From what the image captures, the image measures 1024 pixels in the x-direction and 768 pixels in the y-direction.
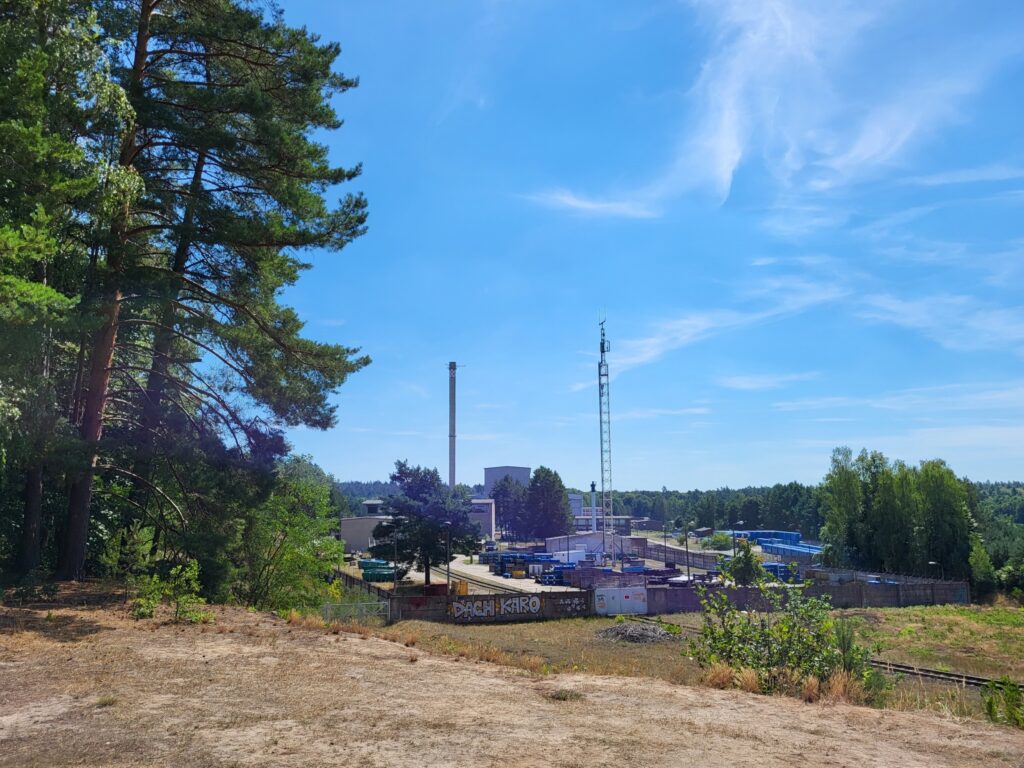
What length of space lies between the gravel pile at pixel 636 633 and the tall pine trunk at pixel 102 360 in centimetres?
2400

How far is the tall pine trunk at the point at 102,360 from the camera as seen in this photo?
16.3m

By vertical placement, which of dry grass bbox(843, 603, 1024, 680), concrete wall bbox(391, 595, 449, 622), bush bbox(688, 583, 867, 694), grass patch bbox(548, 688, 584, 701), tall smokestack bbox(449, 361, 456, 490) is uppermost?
tall smokestack bbox(449, 361, 456, 490)

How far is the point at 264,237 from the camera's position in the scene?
671 inches

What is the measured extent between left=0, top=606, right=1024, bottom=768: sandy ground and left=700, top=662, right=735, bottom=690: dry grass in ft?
1.86

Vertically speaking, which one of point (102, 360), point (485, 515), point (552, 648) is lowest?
point (552, 648)

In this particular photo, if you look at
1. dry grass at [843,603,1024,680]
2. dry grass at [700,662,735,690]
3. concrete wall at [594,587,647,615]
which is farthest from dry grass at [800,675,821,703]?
concrete wall at [594,587,647,615]

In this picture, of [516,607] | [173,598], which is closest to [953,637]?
[516,607]

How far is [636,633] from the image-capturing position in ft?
112

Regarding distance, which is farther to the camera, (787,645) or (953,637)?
(953,637)

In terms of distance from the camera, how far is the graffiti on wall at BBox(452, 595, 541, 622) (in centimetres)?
3969

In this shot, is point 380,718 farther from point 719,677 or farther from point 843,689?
point 843,689

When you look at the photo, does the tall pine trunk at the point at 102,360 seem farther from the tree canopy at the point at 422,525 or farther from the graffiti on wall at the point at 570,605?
the tree canopy at the point at 422,525

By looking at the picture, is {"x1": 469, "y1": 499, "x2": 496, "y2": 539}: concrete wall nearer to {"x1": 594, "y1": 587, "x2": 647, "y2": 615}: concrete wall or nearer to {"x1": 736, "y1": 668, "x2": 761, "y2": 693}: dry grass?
{"x1": 594, "y1": 587, "x2": 647, "y2": 615}: concrete wall

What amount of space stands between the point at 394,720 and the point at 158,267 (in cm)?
1431
